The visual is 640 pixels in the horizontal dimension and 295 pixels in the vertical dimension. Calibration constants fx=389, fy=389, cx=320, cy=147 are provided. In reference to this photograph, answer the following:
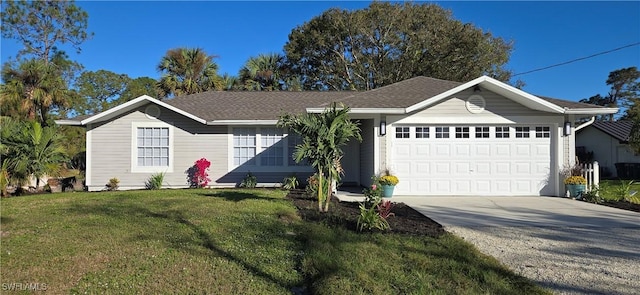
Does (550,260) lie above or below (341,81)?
below

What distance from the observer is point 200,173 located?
1309 centimetres

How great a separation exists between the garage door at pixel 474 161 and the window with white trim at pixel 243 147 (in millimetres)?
5030

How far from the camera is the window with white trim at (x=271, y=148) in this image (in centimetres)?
1359

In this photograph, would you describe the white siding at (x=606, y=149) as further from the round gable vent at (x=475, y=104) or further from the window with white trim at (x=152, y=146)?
the window with white trim at (x=152, y=146)

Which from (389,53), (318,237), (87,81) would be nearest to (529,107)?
(318,237)

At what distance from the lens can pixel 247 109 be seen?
→ 14.4m

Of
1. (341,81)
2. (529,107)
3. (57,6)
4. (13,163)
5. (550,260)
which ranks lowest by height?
(550,260)

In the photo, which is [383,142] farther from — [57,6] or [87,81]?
[87,81]

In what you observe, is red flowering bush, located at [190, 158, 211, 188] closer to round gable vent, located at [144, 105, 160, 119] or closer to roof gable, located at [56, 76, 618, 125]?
roof gable, located at [56, 76, 618, 125]

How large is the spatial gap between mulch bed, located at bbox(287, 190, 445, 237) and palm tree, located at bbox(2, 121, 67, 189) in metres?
8.03

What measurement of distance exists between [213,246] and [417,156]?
7603 millimetres

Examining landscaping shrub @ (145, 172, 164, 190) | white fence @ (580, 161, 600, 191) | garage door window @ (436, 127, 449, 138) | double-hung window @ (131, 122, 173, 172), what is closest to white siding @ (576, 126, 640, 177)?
white fence @ (580, 161, 600, 191)

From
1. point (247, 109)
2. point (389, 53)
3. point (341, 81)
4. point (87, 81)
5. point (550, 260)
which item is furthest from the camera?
point (87, 81)

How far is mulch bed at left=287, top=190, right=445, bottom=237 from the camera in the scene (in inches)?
252
